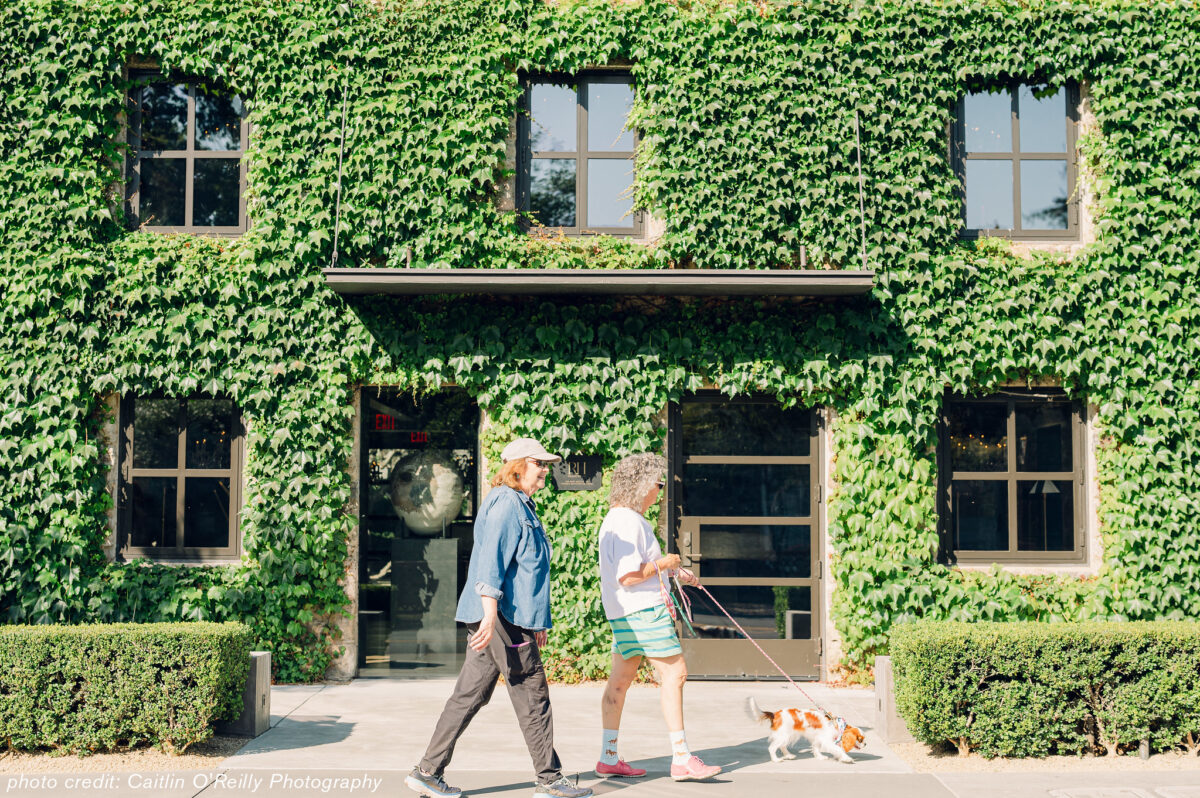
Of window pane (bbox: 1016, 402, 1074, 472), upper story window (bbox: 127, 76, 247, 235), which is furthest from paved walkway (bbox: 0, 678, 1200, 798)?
upper story window (bbox: 127, 76, 247, 235)

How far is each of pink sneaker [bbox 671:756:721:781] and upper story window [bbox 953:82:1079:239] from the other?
21.1ft

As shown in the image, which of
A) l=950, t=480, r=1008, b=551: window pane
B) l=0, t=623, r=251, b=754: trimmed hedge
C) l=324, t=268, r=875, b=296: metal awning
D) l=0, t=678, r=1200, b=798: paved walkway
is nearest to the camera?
l=0, t=678, r=1200, b=798: paved walkway

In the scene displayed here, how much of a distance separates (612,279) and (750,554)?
3.00m

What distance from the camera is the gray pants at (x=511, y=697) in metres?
5.48

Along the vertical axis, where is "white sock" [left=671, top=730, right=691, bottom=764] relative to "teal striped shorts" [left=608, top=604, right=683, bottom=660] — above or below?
below

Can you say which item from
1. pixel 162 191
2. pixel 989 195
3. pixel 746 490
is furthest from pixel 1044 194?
pixel 162 191

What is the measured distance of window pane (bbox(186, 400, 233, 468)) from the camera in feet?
32.3

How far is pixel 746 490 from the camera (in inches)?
386

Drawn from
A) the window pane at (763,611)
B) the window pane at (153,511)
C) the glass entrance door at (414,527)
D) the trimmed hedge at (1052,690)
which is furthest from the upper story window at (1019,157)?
the window pane at (153,511)

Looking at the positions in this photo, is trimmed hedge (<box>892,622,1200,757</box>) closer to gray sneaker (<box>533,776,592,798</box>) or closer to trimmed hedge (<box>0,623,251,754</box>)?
gray sneaker (<box>533,776,592,798</box>)

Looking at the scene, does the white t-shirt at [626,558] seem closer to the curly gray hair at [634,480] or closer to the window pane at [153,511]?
the curly gray hair at [634,480]

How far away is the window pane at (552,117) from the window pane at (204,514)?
4572 millimetres

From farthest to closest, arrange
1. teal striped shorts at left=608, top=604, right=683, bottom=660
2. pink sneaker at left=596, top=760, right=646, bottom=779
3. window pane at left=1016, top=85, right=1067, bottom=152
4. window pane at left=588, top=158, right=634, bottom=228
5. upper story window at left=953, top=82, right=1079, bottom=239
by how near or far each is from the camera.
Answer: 1. window pane at left=1016, top=85, right=1067, bottom=152
2. upper story window at left=953, top=82, right=1079, bottom=239
3. window pane at left=588, top=158, right=634, bottom=228
4. pink sneaker at left=596, top=760, right=646, bottom=779
5. teal striped shorts at left=608, top=604, right=683, bottom=660

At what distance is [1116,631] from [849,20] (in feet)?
20.1
